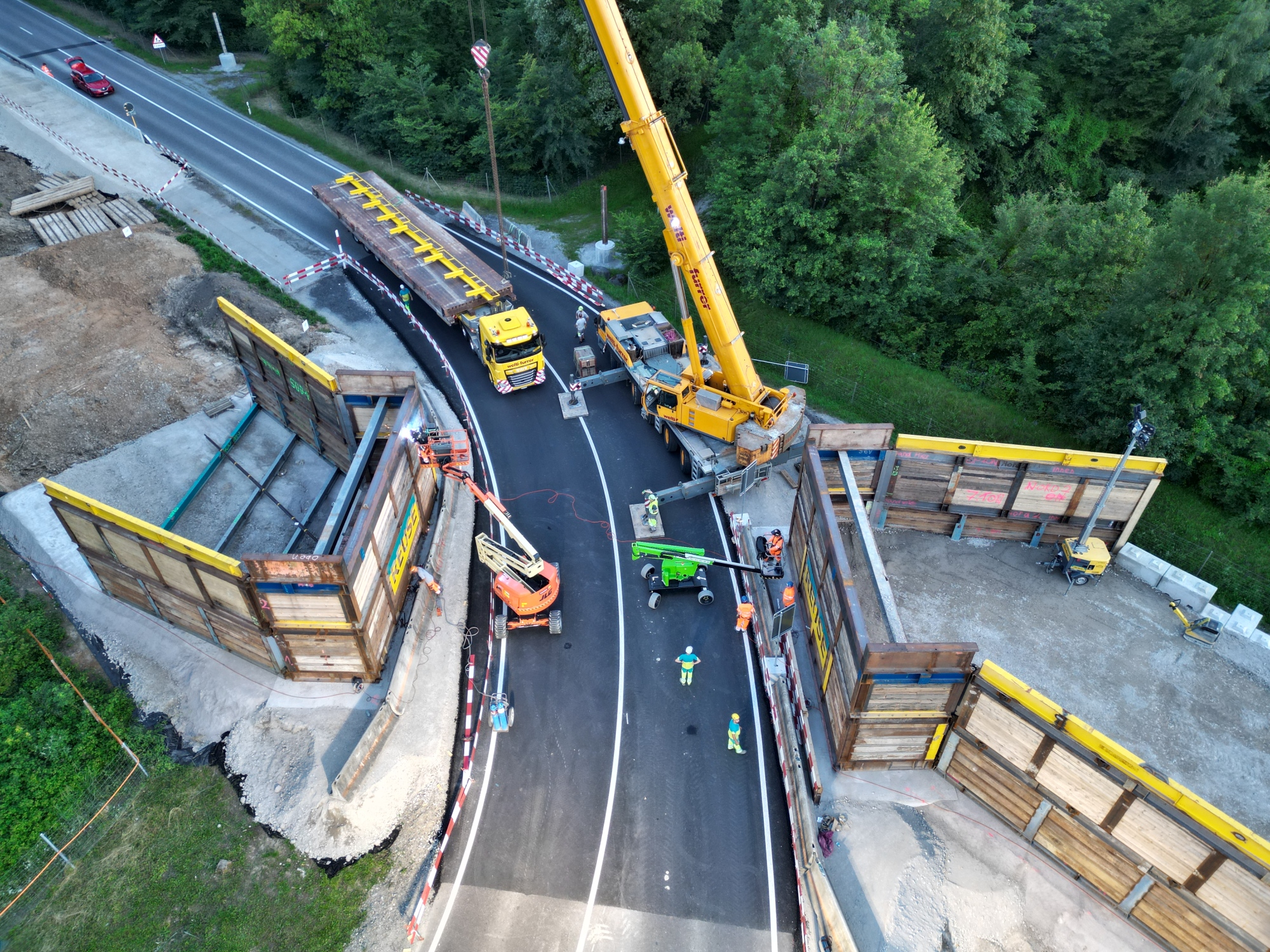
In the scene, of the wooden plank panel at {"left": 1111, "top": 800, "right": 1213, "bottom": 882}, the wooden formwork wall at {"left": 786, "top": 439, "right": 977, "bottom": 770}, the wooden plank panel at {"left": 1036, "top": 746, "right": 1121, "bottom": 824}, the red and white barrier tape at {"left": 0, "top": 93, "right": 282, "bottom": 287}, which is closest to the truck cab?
the red and white barrier tape at {"left": 0, "top": 93, "right": 282, "bottom": 287}

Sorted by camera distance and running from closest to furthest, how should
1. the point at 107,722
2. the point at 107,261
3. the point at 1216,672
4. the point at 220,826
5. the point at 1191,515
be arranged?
the point at 220,826 < the point at 107,722 < the point at 1216,672 < the point at 1191,515 < the point at 107,261

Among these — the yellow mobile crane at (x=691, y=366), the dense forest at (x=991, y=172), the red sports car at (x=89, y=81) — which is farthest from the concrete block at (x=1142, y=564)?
the red sports car at (x=89, y=81)

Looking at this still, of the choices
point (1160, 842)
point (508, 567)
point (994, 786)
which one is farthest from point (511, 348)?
point (1160, 842)

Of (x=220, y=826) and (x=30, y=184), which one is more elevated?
(x=30, y=184)

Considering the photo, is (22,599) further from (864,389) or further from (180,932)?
(864,389)

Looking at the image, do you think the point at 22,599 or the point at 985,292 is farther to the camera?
the point at 985,292

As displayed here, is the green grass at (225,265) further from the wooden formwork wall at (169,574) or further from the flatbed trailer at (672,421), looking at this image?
the wooden formwork wall at (169,574)

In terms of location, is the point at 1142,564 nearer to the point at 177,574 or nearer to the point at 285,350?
the point at 177,574

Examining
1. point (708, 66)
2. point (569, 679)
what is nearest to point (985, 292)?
point (708, 66)
